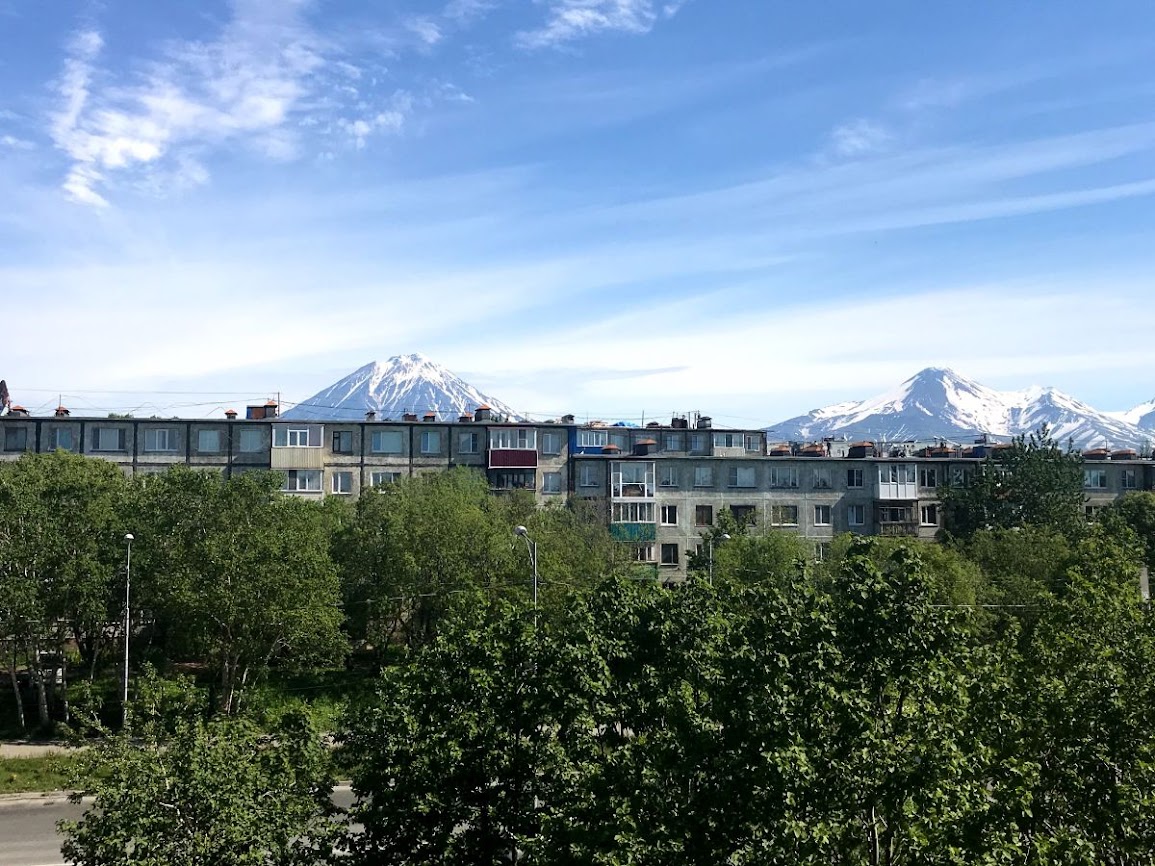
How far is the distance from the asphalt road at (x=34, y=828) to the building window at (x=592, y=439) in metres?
54.1

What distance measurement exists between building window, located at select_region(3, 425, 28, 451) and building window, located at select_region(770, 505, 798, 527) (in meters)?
62.1

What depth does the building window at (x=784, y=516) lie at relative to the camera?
85.6 meters

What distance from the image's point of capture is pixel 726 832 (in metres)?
15.7

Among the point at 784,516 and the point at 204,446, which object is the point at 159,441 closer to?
the point at 204,446

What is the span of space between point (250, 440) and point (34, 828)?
53.3 meters

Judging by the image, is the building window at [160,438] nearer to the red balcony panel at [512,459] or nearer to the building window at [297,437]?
the building window at [297,437]

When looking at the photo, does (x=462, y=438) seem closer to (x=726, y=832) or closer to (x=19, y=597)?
(x=19, y=597)

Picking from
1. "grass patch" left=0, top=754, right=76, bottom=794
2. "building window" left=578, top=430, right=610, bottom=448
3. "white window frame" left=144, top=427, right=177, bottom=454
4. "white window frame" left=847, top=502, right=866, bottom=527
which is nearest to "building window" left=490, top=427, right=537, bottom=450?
"building window" left=578, top=430, right=610, bottom=448

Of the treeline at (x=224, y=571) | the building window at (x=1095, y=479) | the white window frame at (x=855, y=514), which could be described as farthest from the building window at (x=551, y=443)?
the building window at (x=1095, y=479)

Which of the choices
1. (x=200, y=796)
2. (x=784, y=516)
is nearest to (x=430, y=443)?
(x=784, y=516)

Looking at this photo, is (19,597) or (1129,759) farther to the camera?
(19,597)

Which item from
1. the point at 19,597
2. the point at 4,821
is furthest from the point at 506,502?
the point at 4,821

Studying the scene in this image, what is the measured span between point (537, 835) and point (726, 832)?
422cm

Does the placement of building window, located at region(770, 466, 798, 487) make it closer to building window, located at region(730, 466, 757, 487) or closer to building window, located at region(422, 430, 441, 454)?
building window, located at region(730, 466, 757, 487)
